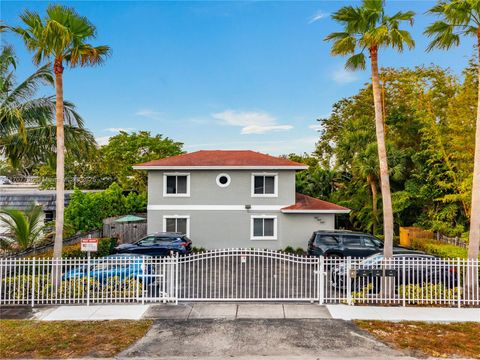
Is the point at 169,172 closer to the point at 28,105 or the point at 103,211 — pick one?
the point at 103,211

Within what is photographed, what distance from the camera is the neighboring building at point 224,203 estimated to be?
2059 cm

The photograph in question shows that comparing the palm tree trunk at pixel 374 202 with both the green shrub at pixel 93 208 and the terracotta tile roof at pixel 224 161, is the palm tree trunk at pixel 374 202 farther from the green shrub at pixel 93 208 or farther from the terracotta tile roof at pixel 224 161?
the green shrub at pixel 93 208

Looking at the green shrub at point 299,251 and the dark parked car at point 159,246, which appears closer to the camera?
the dark parked car at point 159,246

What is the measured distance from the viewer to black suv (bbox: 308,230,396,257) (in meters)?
16.0

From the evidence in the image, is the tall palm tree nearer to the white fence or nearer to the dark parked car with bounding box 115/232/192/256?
the white fence

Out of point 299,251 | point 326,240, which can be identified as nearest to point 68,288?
point 326,240

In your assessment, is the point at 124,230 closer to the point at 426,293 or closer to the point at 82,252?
the point at 82,252

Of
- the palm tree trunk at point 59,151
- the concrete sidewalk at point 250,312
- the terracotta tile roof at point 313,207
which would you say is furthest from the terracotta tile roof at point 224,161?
the concrete sidewalk at point 250,312

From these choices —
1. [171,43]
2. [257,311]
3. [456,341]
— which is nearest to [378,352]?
[456,341]

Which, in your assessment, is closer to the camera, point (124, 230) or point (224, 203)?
point (224, 203)

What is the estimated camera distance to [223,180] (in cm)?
2089

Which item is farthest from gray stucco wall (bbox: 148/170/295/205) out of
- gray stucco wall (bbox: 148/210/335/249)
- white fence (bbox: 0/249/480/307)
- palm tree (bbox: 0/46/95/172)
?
white fence (bbox: 0/249/480/307)

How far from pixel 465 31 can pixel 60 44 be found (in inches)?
520

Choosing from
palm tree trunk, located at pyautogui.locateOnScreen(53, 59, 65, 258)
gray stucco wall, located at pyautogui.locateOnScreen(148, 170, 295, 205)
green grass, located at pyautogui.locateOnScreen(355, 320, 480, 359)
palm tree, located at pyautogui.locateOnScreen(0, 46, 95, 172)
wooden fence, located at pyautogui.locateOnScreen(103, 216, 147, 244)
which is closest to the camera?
green grass, located at pyautogui.locateOnScreen(355, 320, 480, 359)
